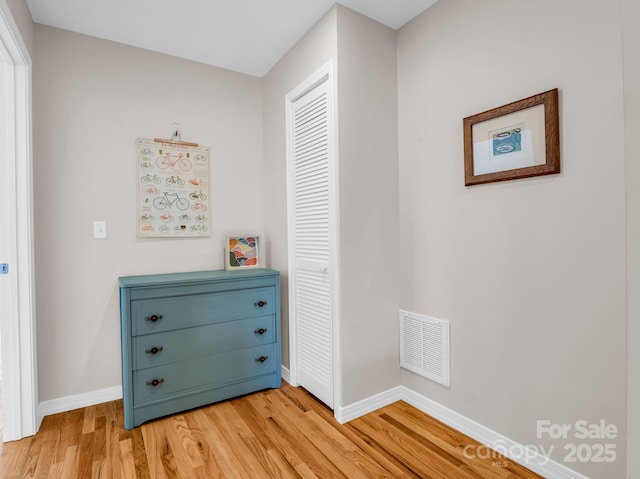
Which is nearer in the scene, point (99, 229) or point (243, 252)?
point (99, 229)

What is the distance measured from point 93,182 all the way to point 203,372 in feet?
4.91

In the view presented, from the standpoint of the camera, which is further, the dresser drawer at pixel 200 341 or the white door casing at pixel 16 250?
the dresser drawer at pixel 200 341

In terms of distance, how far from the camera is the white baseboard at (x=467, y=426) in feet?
5.14

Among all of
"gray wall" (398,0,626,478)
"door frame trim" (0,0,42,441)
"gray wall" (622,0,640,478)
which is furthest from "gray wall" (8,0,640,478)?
"gray wall" (622,0,640,478)

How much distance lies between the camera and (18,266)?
190cm

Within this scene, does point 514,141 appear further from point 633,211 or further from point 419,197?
point 633,211

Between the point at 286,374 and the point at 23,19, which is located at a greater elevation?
the point at 23,19

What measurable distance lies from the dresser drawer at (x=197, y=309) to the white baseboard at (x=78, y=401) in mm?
707

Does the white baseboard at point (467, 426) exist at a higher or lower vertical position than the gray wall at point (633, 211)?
lower

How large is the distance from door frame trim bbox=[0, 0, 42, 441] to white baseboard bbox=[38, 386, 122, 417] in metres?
0.23

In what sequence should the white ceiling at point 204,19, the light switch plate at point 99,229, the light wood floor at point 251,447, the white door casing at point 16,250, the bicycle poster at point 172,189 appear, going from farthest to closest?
the bicycle poster at point 172,189 → the light switch plate at point 99,229 → the white ceiling at point 204,19 → the white door casing at point 16,250 → the light wood floor at point 251,447

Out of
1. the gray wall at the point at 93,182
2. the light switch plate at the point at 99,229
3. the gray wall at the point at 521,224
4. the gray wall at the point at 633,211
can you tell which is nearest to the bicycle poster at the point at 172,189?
the gray wall at the point at 93,182

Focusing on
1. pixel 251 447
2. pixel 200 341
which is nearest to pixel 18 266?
pixel 200 341

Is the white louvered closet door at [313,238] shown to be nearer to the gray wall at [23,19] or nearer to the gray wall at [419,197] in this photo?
the gray wall at [419,197]
